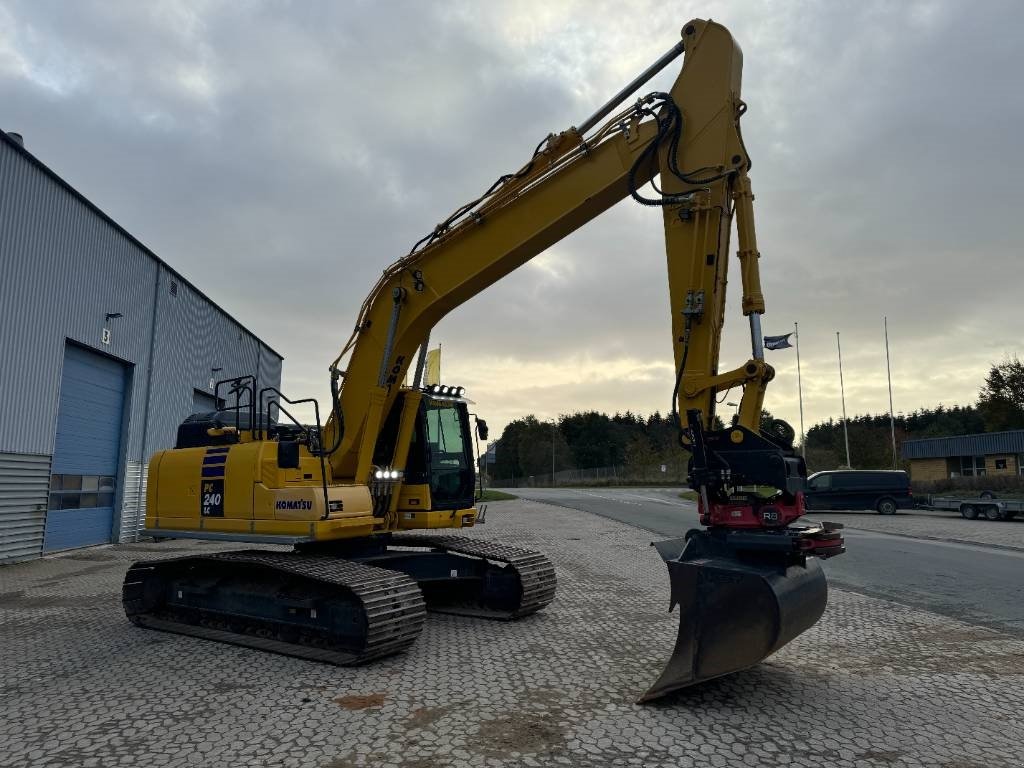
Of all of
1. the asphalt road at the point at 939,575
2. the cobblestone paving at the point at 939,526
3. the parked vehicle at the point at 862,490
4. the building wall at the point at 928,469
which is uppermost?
the building wall at the point at 928,469

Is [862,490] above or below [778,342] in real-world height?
below

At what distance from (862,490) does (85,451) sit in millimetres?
26106

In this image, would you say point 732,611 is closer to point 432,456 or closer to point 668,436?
point 432,456

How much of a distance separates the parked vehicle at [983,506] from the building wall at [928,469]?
16.0 meters

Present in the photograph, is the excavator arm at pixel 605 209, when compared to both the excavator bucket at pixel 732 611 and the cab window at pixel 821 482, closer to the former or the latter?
the excavator bucket at pixel 732 611

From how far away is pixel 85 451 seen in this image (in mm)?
15398

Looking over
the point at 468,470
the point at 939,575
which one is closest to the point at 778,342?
the point at 939,575

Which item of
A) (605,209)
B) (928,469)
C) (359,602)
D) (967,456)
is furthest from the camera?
(928,469)

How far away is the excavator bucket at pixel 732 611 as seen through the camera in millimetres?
4906

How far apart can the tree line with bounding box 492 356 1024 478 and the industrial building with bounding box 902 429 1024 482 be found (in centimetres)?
697

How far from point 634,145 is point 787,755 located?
522 cm

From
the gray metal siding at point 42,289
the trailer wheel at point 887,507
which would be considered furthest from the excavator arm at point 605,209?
the trailer wheel at point 887,507

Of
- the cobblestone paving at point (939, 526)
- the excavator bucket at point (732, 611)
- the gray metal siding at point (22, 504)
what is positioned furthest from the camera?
the cobblestone paving at point (939, 526)

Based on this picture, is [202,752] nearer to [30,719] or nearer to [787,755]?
[30,719]
